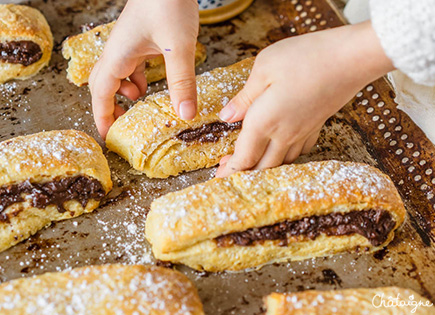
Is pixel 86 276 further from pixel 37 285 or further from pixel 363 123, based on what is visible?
pixel 363 123

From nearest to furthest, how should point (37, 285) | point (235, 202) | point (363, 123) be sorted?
point (37, 285) → point (235, 202) → point (363, 123)

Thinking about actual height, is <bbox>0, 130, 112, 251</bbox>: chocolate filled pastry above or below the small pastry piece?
above

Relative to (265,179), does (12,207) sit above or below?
below

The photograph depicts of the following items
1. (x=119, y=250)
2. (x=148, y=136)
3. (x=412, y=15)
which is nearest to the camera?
(x=412, y=15)

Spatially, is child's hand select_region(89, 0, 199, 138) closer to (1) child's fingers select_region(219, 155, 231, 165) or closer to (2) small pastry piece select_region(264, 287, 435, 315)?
(1) child's fingers select_region(219, 155, 231, 165)

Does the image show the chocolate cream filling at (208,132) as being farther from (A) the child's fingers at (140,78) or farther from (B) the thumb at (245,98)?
(A) the child's fingers at (140,78)

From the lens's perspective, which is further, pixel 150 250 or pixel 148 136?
pixel 148 136

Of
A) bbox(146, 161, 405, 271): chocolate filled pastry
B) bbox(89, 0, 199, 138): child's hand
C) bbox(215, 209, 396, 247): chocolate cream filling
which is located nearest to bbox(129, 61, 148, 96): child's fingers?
Result: bbox(89, 0, 199, 138): child's hand

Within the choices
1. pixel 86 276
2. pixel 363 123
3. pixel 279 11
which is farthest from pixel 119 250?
pixel 279 11
